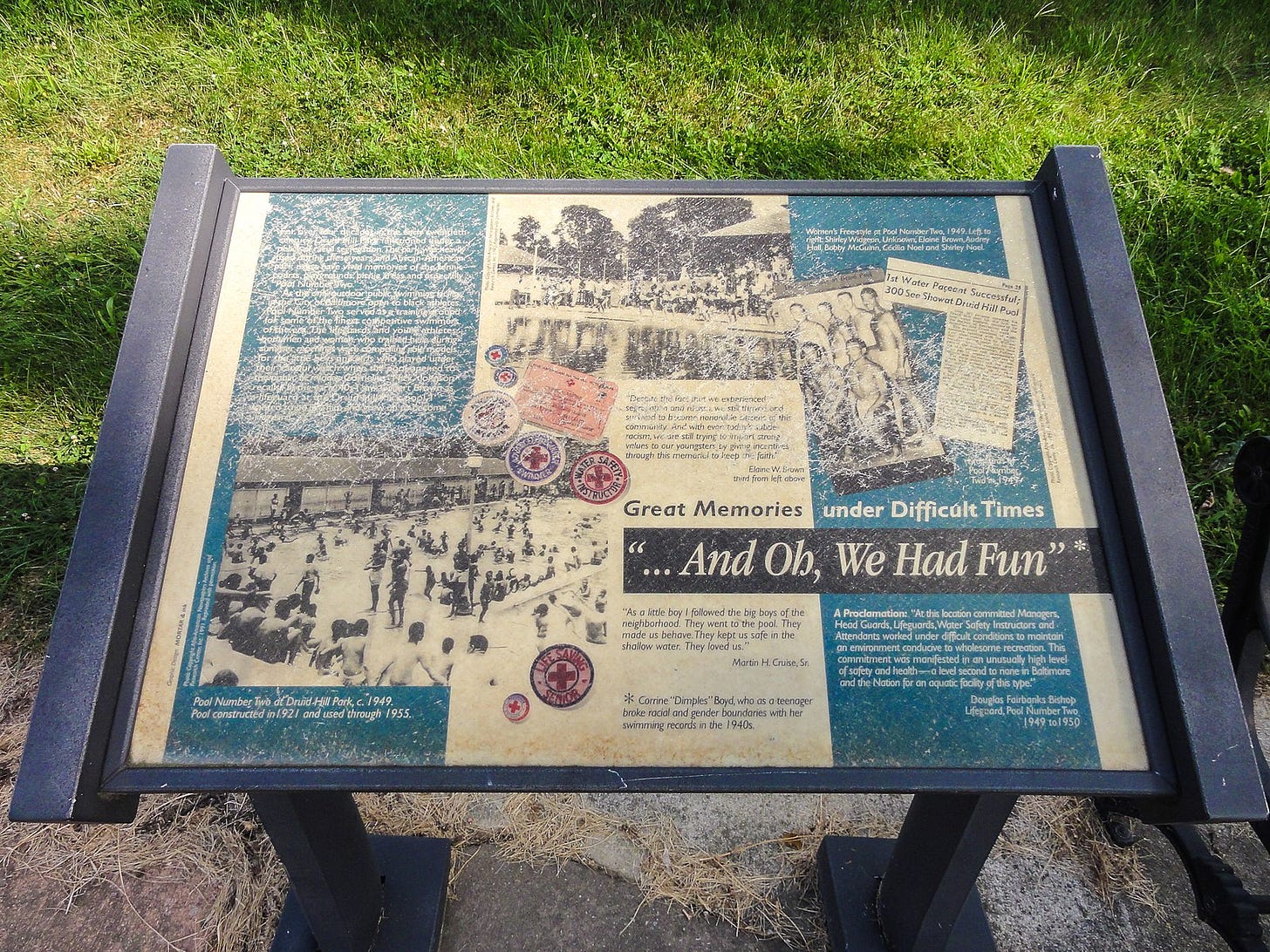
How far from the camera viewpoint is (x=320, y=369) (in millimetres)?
1433

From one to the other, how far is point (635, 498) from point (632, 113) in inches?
102

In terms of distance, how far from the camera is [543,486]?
53.1 inches

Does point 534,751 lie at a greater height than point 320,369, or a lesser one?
lesser

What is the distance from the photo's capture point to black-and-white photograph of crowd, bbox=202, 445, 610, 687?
4.06 feet

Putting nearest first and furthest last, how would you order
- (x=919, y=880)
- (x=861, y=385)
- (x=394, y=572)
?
(x=394, y=572)
(x=861, y=385)
(x=919, y=880)

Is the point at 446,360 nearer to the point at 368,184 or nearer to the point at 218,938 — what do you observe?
the point at 368,184

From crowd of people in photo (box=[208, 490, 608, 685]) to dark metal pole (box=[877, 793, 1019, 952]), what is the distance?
0.84 m

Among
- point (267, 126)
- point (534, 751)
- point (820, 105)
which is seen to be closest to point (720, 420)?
point (534, 751)

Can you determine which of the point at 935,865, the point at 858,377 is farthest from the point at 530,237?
the point at 935,865

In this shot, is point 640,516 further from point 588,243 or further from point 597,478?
point 588,243

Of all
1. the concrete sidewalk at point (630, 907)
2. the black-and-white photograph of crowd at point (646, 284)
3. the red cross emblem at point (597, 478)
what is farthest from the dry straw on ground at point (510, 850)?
the black-and-white photograph of crowd at point (646, 284)

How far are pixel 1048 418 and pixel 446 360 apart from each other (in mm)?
1099

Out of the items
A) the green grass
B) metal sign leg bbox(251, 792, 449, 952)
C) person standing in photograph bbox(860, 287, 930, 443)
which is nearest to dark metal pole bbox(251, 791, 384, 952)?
metal sign leg bbox(251, 792, 449, 952)

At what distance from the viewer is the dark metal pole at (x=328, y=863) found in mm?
1476
